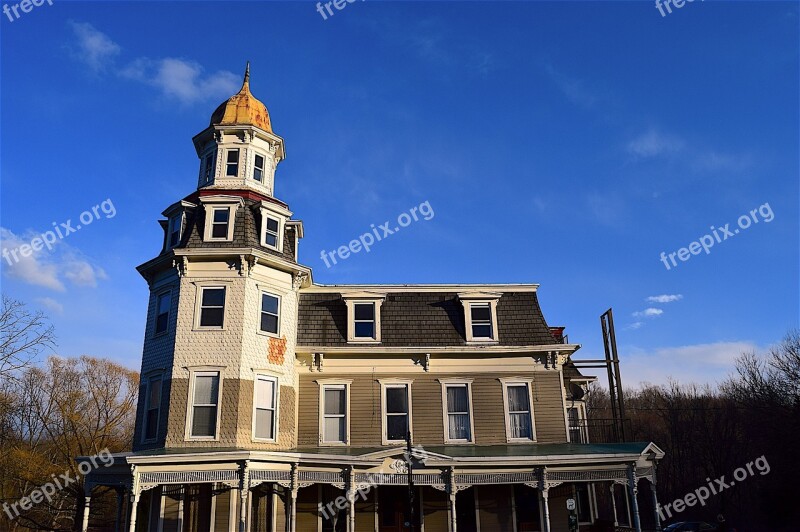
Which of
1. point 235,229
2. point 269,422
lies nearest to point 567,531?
point 269,422

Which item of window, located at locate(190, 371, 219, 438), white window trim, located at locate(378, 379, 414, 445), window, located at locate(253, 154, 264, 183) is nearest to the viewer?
window, located at locate(190, 371, 219, 438)

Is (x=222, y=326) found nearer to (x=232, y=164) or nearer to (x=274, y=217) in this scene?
(x=274, y=217)

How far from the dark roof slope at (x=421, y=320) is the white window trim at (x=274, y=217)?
8.65 feet

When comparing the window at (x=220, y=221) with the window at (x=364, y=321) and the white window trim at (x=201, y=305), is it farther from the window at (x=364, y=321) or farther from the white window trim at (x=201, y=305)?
the window at (x=364, y=321)

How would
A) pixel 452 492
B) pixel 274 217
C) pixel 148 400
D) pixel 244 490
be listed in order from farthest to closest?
pixel 274 217 → pixel 148 400 → pixel 452 492 → pixel 244 490

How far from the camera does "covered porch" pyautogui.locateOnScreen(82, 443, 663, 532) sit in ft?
52.0

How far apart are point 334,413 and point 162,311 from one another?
7.06 m

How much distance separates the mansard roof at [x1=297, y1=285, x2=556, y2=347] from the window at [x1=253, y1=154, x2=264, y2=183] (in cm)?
503

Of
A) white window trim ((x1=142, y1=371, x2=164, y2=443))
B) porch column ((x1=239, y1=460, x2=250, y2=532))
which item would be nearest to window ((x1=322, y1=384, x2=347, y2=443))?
porch column ((x1=239, y1=460, x2=250, y2=532))

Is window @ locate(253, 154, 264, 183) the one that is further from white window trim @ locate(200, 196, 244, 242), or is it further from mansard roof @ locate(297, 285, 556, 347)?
mansard roof @ locate(297, 285, 556, 347)

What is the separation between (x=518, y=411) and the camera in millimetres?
20406

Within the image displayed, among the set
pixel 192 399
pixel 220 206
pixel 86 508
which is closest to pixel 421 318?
pixel 220 206

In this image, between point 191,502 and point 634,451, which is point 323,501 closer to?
point 191,502

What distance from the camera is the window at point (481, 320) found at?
21.4 metres
